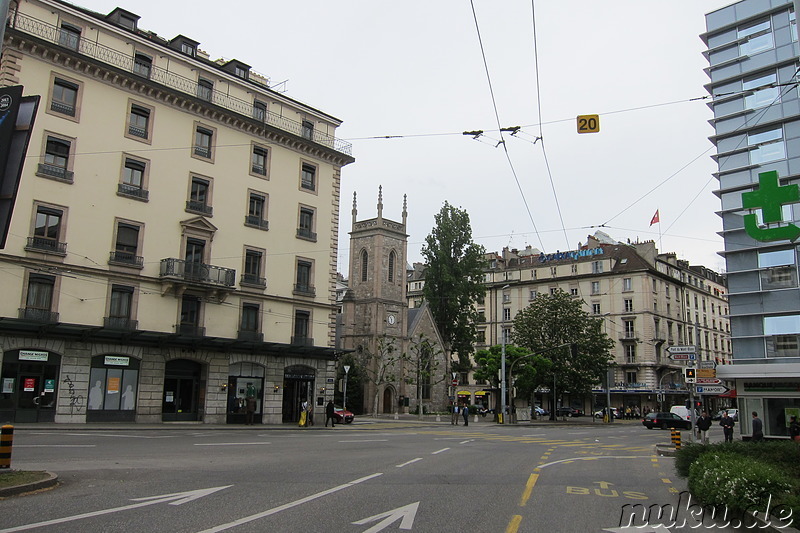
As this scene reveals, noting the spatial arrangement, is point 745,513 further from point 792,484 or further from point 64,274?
point 64,274

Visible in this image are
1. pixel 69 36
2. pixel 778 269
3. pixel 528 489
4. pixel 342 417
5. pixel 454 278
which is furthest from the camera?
pixel 454 278

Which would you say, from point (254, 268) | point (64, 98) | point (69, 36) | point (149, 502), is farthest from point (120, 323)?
point (149, 502)

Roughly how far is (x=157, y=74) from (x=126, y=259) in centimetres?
1007

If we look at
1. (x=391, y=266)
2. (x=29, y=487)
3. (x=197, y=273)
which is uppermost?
(x=391, y=266)

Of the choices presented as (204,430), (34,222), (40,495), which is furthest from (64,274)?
(40,495)

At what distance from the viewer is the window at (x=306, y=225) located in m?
39.9

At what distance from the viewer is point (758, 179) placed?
101ft

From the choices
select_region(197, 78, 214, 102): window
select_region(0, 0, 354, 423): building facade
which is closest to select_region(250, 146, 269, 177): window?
select_region(0, 0, 354, 423): building facade

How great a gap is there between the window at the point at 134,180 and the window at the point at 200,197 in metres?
2.63

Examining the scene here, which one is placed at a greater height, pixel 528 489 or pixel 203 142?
pixel 203 142

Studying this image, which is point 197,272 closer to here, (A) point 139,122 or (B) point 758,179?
(A) point 139,122

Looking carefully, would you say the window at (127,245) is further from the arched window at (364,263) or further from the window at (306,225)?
the arched window at (364,263)

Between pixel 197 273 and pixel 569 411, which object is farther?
pixel 569 411

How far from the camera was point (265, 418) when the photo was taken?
36.5 metres
